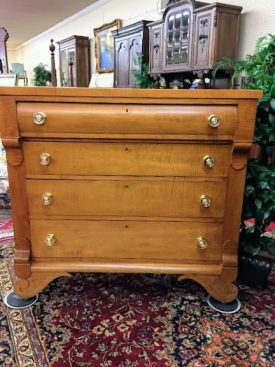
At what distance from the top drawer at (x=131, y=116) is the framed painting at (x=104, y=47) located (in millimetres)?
4599

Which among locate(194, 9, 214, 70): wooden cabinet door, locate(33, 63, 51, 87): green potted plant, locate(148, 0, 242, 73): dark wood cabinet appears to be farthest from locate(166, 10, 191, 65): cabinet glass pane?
locate(33, 63, 51, 87): green potted plant

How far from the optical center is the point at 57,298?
142 centimetres

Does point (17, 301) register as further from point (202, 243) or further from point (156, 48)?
point (156, 48)

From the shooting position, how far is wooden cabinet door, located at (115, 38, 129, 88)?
4277 mm

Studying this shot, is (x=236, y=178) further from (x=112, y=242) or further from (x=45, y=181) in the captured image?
(x=45, y=181)

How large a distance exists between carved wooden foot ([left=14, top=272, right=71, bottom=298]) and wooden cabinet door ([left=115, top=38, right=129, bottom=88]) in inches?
142

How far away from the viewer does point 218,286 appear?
1.31 metres

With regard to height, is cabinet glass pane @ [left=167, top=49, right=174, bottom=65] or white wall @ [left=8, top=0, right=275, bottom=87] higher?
white wall @ [left=8, top=0, right=275, bottom=87]

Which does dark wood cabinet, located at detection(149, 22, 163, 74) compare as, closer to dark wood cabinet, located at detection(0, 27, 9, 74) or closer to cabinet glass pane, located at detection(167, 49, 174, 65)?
cabinet glass pane, located at detection(167, 49, 174, 65)

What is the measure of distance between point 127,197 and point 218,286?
0.56 metres

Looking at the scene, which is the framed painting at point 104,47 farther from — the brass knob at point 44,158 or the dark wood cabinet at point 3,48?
the brass knob at point 44,158

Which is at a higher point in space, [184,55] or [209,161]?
[184,55]

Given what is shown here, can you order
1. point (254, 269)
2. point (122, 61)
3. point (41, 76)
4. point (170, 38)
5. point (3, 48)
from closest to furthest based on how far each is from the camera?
1. point (254, 269)
2. point (170, 38)
3. point (122, 61)
4. point (3, 48)
5. point (41, 76)

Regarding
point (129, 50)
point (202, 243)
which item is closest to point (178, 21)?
point (129, 50)
